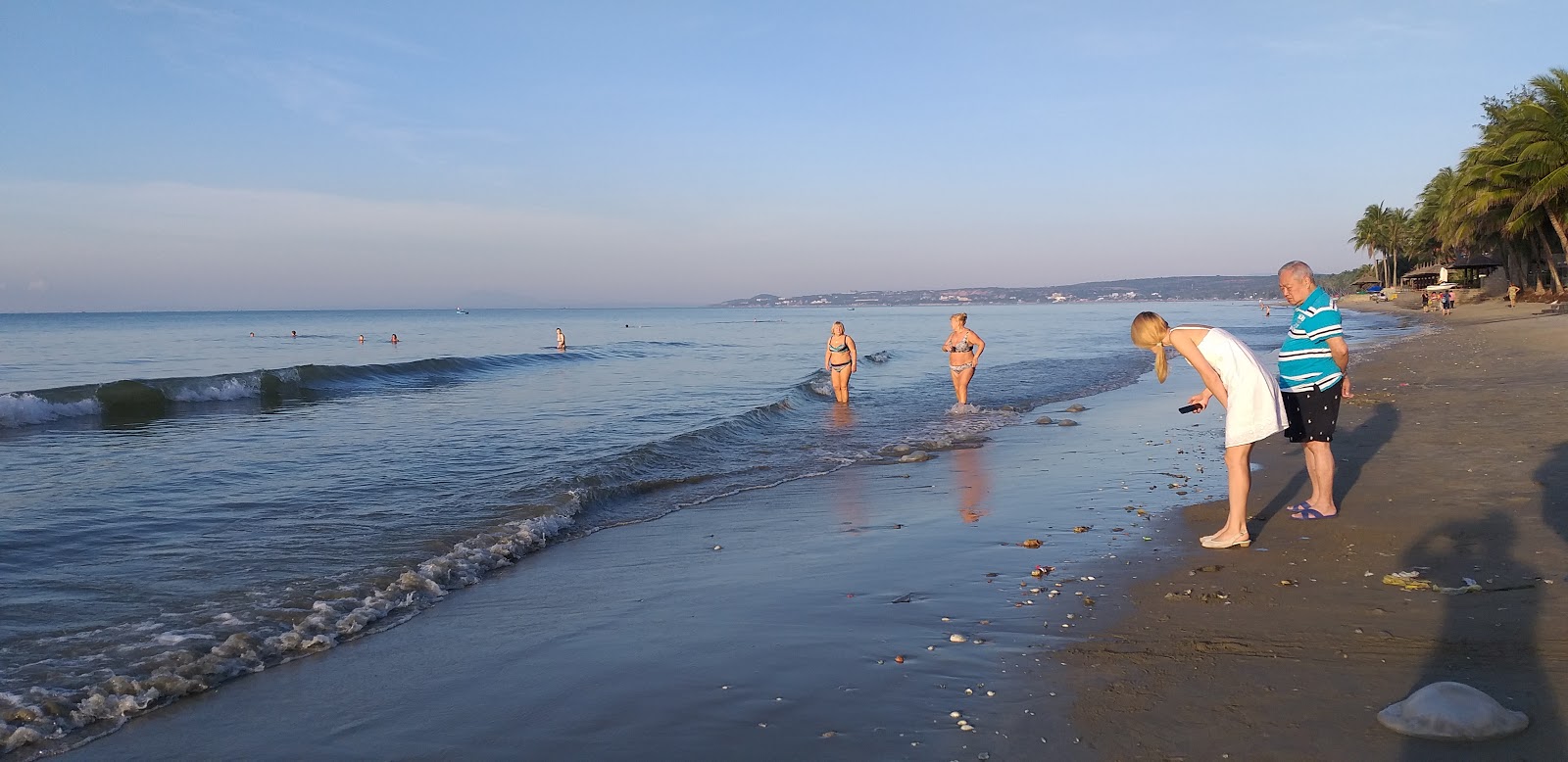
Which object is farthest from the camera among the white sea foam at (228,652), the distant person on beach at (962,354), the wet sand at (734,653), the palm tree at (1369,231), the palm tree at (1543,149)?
the palm tree at (1369,231)

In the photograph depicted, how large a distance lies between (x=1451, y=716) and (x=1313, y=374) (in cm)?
360

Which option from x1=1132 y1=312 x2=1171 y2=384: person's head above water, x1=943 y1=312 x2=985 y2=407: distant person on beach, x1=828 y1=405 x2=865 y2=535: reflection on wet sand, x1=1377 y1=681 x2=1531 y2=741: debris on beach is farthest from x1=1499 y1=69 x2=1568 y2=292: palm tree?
x1=1377 y1=681 x2=1531 y2=741: debris on beach

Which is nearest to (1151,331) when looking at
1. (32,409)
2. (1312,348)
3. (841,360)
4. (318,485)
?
(1312,348)

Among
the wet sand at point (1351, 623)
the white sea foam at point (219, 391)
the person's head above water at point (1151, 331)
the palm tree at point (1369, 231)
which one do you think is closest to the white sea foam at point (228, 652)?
the wet sand at point (1351, 623)

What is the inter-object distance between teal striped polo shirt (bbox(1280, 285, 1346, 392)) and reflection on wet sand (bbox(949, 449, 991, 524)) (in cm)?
246

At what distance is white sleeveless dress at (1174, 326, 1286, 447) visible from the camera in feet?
19.1

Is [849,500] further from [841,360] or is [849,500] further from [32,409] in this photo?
[32,409]

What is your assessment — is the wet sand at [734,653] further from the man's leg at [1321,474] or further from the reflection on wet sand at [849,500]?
the man's leg at [1321,474]

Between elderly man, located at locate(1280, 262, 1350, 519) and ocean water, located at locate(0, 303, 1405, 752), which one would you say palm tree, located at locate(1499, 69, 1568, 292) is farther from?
elderly man, located at locate(1280, 262, 1350, 519)

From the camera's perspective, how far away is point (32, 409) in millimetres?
17266

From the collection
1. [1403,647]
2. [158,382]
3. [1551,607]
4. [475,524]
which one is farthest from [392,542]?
[158,382]

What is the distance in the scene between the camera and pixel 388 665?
4.77 metres

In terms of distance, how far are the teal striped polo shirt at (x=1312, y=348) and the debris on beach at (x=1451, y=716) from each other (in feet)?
11.0

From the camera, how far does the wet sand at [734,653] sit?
3.66 m
